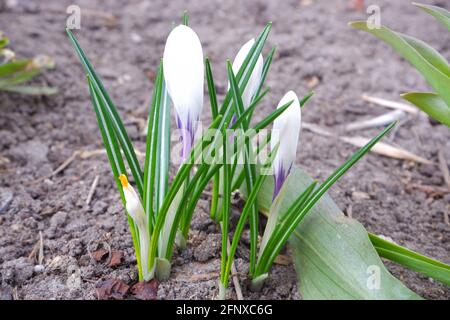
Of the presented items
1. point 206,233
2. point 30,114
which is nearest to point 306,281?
point 206,233

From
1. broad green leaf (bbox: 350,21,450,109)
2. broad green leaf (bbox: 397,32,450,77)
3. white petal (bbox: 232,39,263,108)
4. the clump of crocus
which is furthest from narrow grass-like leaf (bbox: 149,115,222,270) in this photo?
broad green leaf (bbox: 397,32,450,77)

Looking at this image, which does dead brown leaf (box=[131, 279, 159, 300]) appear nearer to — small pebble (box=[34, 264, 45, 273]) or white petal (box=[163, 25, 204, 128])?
small pebble (box=[34, 264, 45, 273])

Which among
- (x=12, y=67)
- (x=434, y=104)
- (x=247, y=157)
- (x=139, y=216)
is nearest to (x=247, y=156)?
(x=247, y=157)

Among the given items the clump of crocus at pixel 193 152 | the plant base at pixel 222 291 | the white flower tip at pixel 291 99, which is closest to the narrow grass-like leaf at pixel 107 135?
the clump of crocus at pixel 193 152

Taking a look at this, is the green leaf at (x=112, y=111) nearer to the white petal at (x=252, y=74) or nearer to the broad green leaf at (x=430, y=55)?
the white petal at (x=252, y=74)

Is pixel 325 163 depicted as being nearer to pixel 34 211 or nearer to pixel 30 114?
pixel 34 211

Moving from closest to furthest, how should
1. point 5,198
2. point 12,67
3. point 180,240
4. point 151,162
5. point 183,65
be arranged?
1. point 183,65
2. point 151,162
3. point 180,240
4. point 5,198
5. point 12,67

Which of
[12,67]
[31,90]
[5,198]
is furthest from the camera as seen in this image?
[31,90]

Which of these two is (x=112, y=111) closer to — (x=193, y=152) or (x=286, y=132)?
(x=193, y=152)

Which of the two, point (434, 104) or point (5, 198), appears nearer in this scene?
point (434, 104)
